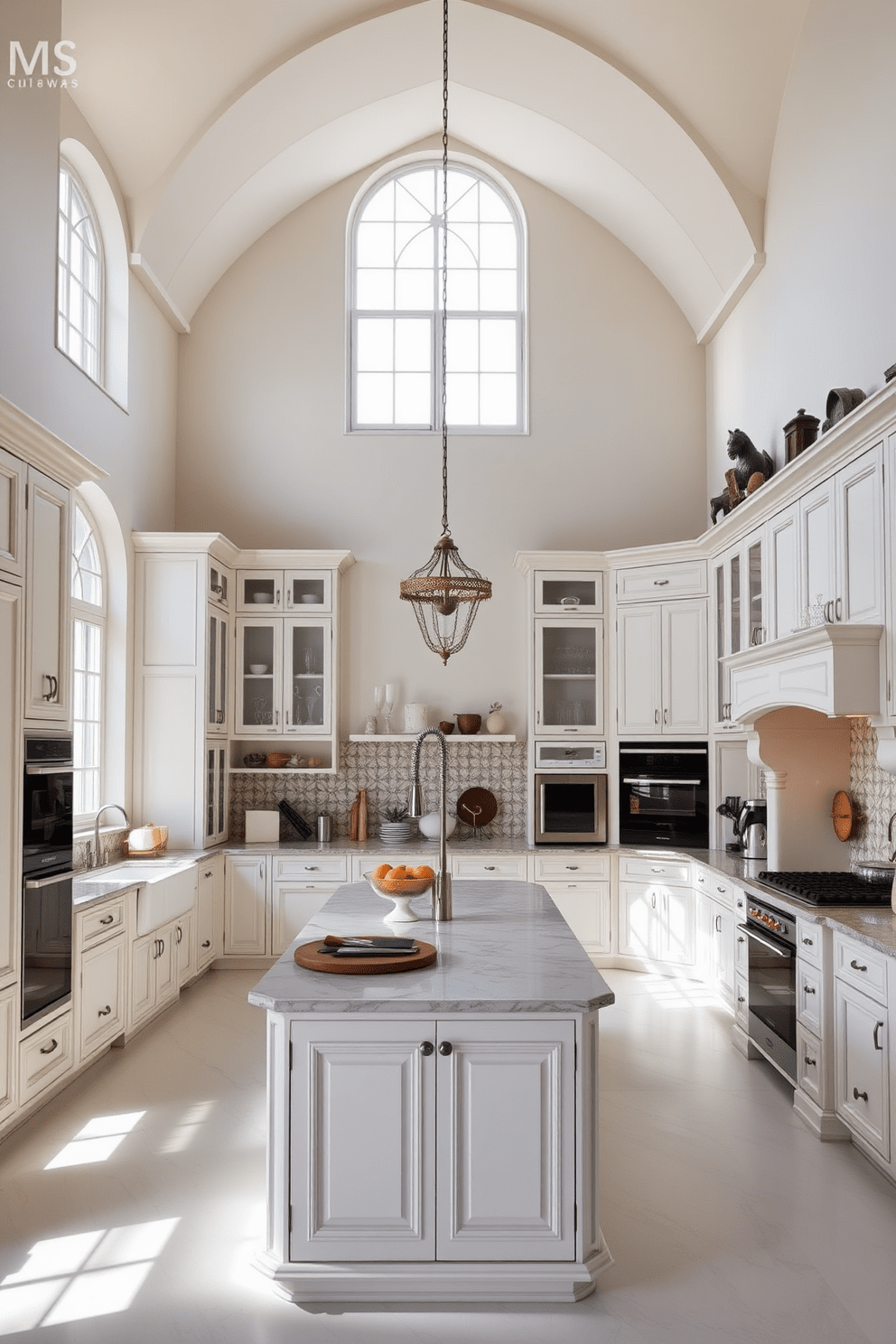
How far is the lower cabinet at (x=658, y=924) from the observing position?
6.36 meters

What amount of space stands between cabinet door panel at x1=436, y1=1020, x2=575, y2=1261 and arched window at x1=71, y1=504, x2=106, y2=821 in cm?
393

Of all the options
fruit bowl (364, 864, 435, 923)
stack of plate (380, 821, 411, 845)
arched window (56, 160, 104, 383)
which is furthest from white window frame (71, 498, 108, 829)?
fruit bowl (364, 864, 435, 923)

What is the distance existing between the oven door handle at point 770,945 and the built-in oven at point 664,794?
5.51 ft

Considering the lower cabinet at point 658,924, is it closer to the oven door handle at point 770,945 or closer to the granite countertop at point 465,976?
the oven door handle at point 770,945

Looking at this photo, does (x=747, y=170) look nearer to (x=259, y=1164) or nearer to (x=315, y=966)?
(x=315, y=966)

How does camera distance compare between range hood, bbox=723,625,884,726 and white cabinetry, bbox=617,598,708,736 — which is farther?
white cabinetry, bbox=617,598,708,736

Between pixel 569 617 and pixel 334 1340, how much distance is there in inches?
197

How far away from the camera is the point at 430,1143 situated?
2.70m

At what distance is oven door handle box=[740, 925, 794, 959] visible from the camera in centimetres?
431

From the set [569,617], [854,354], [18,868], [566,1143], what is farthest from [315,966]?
[569,617]

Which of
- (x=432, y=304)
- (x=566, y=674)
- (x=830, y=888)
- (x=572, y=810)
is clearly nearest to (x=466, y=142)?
(x=432, y=304)

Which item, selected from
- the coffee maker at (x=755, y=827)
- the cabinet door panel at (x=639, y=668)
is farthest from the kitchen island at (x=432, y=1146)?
the cabinet door panel at (x=639, y=668)

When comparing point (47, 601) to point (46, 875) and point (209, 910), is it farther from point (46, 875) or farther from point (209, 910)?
point (209, 910)

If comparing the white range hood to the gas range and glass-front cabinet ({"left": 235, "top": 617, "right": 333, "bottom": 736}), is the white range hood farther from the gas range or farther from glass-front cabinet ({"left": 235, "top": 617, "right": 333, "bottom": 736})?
glass-front cabinet ({"left": 235, "top": 617, "right": 333, "bottom": 736})
